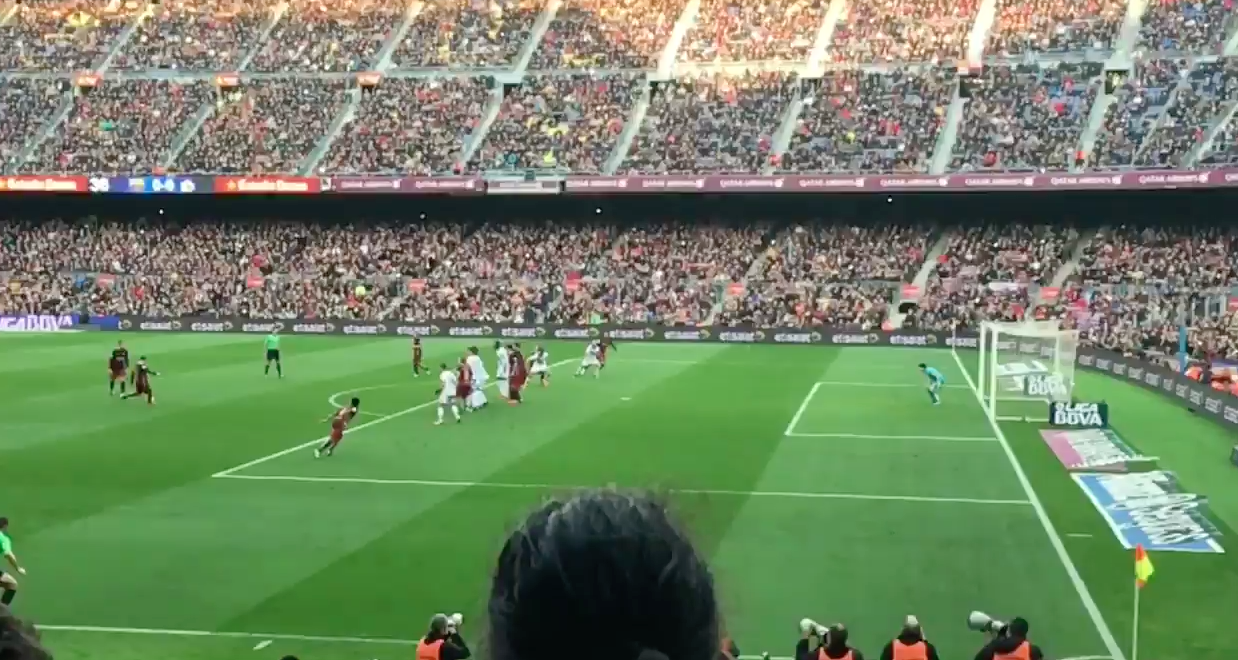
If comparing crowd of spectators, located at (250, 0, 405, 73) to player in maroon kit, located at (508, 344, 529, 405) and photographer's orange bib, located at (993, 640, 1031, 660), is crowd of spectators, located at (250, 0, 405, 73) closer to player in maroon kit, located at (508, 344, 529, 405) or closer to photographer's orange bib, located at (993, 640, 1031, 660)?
player in maroon kit, located at (508, 344, 529, 405)

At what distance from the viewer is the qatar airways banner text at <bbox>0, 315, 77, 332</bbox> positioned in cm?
5706

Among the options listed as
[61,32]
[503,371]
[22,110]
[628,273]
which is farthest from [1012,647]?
[61,32]

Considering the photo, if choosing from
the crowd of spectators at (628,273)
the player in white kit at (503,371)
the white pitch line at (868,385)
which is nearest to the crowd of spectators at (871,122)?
the crowd of spectators at (628,273)

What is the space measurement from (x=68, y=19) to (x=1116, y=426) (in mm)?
71542

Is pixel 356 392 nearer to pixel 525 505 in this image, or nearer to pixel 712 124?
pixel 525 505

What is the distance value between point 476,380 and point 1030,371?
578 inches

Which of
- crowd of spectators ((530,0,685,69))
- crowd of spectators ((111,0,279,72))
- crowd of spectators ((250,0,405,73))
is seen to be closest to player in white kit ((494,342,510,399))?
crowd of spectators ((530,0,685,69))

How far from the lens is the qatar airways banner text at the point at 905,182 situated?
5106 centimetres

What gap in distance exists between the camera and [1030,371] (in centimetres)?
3186

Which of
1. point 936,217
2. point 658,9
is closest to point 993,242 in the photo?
point 936,217

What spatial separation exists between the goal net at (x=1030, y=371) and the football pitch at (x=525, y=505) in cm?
118

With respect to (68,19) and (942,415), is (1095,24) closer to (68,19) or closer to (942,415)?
(942,415)

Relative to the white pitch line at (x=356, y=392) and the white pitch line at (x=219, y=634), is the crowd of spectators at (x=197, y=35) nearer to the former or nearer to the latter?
the white pitch line at (x=356, y=392)

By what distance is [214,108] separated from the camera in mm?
68875
